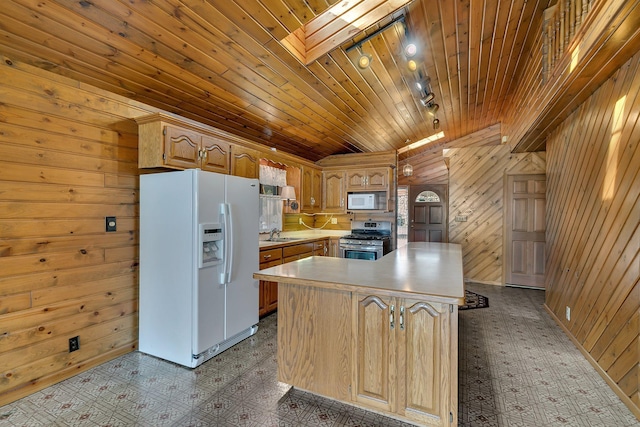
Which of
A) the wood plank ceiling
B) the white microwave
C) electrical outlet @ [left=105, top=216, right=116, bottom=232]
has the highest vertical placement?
the wood plank ceiling

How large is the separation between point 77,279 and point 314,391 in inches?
82.2

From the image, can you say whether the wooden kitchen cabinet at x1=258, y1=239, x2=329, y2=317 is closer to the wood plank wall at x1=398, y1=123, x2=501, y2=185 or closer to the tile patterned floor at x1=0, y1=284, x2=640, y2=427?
the tile patterned floor at x1=0, y1=284, x2=640, y2=427

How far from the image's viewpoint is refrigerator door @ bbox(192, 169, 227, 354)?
2494mm

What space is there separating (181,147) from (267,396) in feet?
7.29

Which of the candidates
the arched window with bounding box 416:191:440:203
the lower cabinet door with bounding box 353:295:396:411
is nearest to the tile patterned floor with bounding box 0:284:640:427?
the lower cabinet door with bounding box 353:295:396:411

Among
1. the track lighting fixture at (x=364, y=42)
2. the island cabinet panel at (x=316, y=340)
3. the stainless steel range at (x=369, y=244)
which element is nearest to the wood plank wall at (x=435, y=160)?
the stainless steel range at (x=369, y=244)

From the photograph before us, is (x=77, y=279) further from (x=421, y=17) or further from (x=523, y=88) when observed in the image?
(x=523, y=88)

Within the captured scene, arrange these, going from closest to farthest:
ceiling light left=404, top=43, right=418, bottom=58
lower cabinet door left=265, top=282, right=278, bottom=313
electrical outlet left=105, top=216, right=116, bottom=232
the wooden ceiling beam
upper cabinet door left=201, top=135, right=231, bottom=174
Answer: the wooden ceiling beam
electrical outlet left=105, top=216, right=116, bottom=232
ceiling light left=404, top=43, right=418, bottom=58
upper cabinet door left=201, top=135, right=231, bottom=174
lower cabinet door left=265, top=282, right=278, bottom=313

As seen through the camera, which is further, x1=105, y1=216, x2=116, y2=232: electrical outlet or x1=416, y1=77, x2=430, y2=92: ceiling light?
x1=416, y1=77, x2=430, y2=92: ceiling light

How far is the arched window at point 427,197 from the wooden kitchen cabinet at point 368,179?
356 centimetres

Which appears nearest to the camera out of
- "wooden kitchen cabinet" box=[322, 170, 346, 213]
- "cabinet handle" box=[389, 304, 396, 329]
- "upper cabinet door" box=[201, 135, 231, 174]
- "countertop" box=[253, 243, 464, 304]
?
"countertop" box=[253, 243, 464, 304]

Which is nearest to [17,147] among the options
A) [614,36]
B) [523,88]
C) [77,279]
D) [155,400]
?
[77,279]

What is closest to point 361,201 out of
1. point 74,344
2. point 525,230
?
point 525,230

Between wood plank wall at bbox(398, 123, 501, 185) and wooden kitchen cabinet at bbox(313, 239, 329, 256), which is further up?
wood plank wall at bbox(398, 123, 501, 185)
